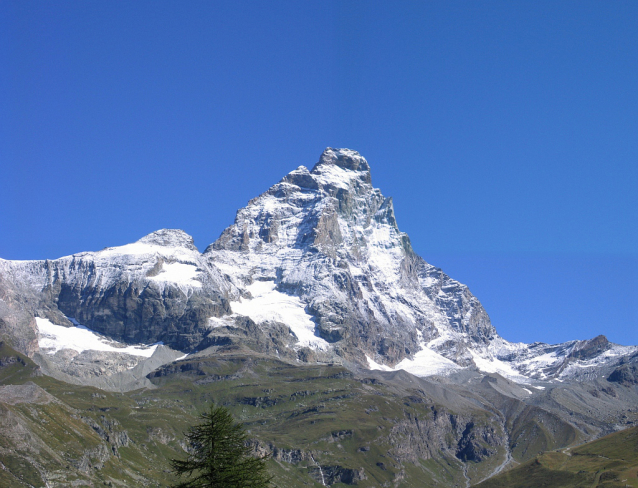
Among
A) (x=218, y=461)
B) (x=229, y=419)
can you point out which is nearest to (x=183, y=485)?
(x=218, y=461)

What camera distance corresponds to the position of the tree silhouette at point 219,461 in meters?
51.8

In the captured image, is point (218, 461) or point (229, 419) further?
point (229, 419)

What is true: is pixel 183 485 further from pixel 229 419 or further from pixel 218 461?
pixel 229 419

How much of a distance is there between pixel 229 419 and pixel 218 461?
13.8ft

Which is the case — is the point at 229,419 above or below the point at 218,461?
above

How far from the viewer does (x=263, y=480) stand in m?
53.6

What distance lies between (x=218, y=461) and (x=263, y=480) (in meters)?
3.69

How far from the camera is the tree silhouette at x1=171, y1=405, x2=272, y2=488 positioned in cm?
5181

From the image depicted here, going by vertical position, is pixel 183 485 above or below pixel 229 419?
below

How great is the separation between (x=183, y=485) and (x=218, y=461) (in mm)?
2917

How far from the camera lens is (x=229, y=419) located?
56344 millimetres

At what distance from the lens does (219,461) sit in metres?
52.8

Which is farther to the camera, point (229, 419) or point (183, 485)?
point (229, 419)
